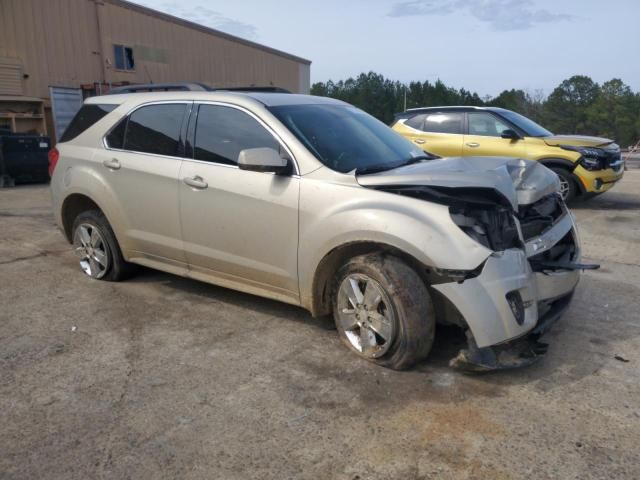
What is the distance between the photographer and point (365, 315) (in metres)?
3.41

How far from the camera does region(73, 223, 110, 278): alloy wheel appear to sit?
5023 mm

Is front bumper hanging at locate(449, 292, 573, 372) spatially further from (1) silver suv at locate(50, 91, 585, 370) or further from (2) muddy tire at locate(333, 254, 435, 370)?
(2) muddy tire at locate(333, 254, 435, 370)

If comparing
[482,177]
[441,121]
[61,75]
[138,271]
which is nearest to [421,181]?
[482,177]

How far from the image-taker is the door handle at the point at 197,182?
4.06m

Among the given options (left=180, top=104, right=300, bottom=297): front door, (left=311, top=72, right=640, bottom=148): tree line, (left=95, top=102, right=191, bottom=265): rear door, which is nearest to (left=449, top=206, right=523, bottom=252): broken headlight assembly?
(left=180, top=104, right=300, bottom=297): front door

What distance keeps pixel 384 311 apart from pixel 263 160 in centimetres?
127

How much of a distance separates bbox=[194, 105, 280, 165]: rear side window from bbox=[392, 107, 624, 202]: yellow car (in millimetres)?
4776

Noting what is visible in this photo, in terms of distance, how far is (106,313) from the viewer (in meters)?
4.38

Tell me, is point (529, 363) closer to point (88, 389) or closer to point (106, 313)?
point (88, 389)

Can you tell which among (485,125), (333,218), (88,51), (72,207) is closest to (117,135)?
(72,207)

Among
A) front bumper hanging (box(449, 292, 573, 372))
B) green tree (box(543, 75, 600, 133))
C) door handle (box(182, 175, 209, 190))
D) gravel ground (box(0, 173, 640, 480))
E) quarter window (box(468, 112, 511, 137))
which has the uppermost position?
green tree (box(543, 75, 600, 133))

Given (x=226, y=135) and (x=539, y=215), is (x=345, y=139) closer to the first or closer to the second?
(x=226, y=135)

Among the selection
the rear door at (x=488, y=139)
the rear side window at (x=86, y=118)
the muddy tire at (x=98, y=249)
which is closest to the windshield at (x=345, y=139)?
the rear side window at (x=86, y=118)

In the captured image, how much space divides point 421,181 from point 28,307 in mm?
3442
